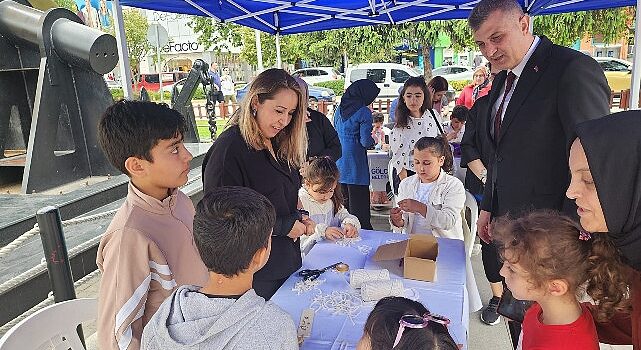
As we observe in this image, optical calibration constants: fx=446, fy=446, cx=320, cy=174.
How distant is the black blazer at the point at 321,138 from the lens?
3846 millimetres

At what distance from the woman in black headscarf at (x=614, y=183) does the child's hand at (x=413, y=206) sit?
158cm

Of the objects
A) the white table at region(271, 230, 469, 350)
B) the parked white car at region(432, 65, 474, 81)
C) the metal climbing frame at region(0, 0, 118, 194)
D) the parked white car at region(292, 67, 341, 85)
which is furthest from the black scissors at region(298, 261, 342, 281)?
the parked white car at region(292, 67, 341, 85)

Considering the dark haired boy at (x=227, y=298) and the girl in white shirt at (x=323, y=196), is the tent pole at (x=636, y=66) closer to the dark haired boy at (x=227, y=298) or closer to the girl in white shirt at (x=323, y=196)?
the girl in white shirt at (x=323, y=196)

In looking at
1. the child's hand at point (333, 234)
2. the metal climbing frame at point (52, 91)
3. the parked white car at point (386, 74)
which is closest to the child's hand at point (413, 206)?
the child's hand at point (333, 234)

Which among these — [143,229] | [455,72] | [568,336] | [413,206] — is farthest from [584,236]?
[455,72]

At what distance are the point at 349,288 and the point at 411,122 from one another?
272cm

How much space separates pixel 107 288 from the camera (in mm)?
1374

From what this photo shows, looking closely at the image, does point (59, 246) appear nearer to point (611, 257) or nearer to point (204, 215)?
point (204, 215)

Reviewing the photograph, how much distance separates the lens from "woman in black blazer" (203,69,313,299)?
6.33ft

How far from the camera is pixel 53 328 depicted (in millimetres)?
1692

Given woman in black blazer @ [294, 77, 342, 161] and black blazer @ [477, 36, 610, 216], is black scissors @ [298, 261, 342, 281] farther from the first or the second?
woman in black blazer @ [294, 77, 342, 161]

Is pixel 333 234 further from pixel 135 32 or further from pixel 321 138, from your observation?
pixel 135 32

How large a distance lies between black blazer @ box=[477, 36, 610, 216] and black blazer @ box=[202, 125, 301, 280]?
113 centimetres

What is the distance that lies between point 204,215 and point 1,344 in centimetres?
92
